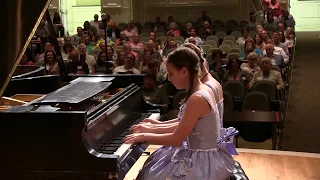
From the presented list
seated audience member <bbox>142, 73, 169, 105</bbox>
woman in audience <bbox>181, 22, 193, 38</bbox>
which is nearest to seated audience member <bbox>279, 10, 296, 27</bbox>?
woman in audience <bbox>181, 22, 193, 38</bbox>

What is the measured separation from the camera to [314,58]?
9.59m

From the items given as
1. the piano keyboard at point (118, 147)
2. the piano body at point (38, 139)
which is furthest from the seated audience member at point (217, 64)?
the piano body at point (38, 139)

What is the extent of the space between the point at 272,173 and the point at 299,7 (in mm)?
11834

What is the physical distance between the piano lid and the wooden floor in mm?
2080

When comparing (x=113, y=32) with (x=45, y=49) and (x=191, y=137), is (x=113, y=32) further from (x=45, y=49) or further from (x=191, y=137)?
(x=191, y=137)

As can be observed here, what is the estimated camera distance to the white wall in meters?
14.9

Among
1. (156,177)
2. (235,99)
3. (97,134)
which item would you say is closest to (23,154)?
(97,134)

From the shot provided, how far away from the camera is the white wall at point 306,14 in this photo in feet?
49.0

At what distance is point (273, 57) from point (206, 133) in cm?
515

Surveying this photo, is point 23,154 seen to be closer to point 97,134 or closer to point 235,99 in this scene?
point 97,134

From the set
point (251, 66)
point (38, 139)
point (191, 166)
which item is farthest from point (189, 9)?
point (38, 139)

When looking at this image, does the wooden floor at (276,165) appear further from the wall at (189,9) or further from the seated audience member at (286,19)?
the wall at (189,9)

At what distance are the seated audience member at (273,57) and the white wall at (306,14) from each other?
7.90 meters

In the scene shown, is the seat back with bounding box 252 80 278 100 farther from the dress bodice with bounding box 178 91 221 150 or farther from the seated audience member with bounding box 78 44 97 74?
the dress bodice with bounding box 178 91 221 150
